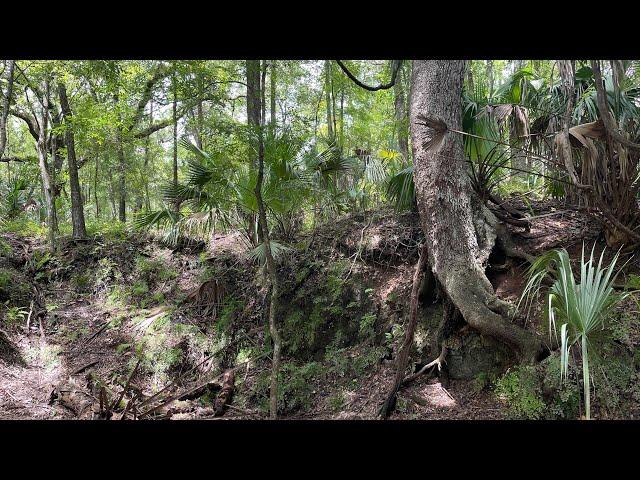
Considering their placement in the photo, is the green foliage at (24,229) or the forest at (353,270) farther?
the green foliage at (24,229)

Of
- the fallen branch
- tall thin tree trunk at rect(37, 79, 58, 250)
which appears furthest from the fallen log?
tall thin tree trunk at rect(37, 79, 58, 250)

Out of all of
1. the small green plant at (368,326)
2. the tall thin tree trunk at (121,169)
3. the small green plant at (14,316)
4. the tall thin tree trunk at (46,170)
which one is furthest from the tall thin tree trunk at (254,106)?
the tall thin tree trunk at (46,170)

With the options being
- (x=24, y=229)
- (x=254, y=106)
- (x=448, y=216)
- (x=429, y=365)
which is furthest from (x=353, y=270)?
(x=24, y=229)

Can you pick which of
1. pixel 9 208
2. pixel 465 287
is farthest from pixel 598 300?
pixel 9 208

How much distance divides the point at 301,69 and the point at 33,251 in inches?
277

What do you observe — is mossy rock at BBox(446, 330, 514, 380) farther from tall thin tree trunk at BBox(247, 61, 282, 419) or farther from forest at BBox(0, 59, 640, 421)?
tall thin tree trunk at BBox(247, 61, 282, 419)

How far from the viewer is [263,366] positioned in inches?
188

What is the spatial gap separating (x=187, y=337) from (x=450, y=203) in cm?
354

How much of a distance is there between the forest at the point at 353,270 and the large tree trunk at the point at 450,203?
0.8 inches

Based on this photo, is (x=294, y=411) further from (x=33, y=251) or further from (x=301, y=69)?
(x=301, y=69)

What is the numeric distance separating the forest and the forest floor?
3 centimetres

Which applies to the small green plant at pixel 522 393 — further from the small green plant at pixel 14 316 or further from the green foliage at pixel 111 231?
the green foliage at pixel 111 231

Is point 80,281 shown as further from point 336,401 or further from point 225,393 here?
point 336,401

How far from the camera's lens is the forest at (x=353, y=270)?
316cm
